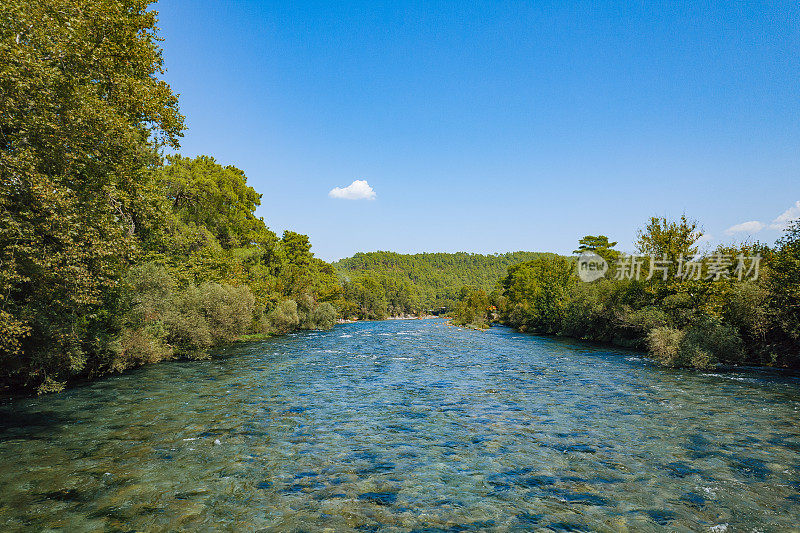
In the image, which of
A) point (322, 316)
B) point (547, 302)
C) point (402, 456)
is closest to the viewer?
point (402, 456)

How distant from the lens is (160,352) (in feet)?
94.6

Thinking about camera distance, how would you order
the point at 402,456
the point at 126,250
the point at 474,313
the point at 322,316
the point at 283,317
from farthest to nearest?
the point at 474,313
the point at 322,316
the point at 283,317
the point at 126,250
the point at 402,456

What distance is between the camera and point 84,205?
1412 cm

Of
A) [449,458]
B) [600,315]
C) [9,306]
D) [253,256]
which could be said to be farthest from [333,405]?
[253,256]

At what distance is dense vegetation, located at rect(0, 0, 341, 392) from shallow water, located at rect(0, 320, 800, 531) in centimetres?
320

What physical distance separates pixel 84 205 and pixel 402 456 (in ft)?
45.8

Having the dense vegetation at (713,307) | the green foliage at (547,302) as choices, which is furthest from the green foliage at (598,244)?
the dense vegetation at (713,307)

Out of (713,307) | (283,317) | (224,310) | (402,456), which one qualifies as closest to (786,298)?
(713,307)

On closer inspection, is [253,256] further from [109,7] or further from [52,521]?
[52,521]

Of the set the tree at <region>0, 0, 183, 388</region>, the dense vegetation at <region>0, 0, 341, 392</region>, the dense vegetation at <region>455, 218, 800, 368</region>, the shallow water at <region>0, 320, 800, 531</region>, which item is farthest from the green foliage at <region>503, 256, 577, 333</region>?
the tree at <region>0, 0, 183, 388</region>

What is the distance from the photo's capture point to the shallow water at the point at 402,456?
8.65 metres

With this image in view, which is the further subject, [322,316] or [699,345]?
[322,316]

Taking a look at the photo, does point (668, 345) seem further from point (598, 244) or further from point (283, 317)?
point (598, 244)

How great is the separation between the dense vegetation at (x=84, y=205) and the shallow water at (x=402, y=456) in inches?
126
